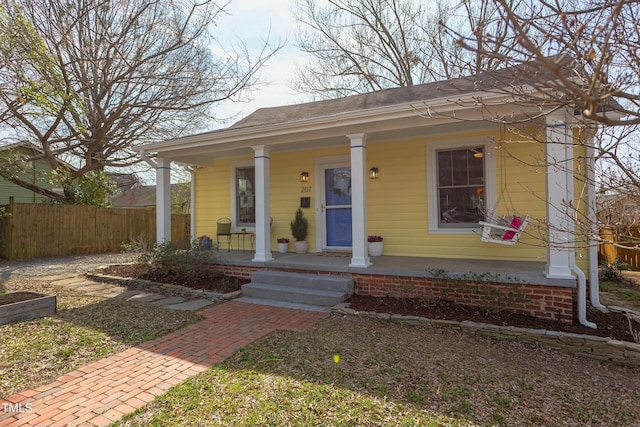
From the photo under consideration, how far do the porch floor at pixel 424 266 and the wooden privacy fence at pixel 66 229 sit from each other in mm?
4531

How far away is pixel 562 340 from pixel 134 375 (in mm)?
4227

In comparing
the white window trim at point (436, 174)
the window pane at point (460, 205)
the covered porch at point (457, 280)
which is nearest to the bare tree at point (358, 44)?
the white window trim at point (436, 174)

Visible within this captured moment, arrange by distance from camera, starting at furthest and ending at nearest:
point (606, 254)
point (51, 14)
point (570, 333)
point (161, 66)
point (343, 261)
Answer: point (161, 66) → point (606, 254) → point (51, 14) → point (343, 261) → point (570, 333)

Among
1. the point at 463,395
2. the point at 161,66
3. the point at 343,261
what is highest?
the point at 161,66

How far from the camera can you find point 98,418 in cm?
242

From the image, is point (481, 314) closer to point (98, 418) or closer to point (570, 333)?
point (570, 333)

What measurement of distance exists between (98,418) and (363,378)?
1.98 m

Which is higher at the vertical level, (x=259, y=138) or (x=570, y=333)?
(x=259, y=138)

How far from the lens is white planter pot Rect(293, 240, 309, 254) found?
748 centimetres

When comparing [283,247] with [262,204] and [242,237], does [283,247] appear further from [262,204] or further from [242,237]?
[262,204]

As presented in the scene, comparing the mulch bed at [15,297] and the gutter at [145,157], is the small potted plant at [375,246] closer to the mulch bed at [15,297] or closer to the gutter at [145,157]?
the gutter at [145,157]

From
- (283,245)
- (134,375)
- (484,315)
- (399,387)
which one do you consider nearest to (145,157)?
(283,245)

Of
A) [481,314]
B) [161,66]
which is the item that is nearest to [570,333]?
[481,314]

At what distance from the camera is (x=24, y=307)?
14.5ft
